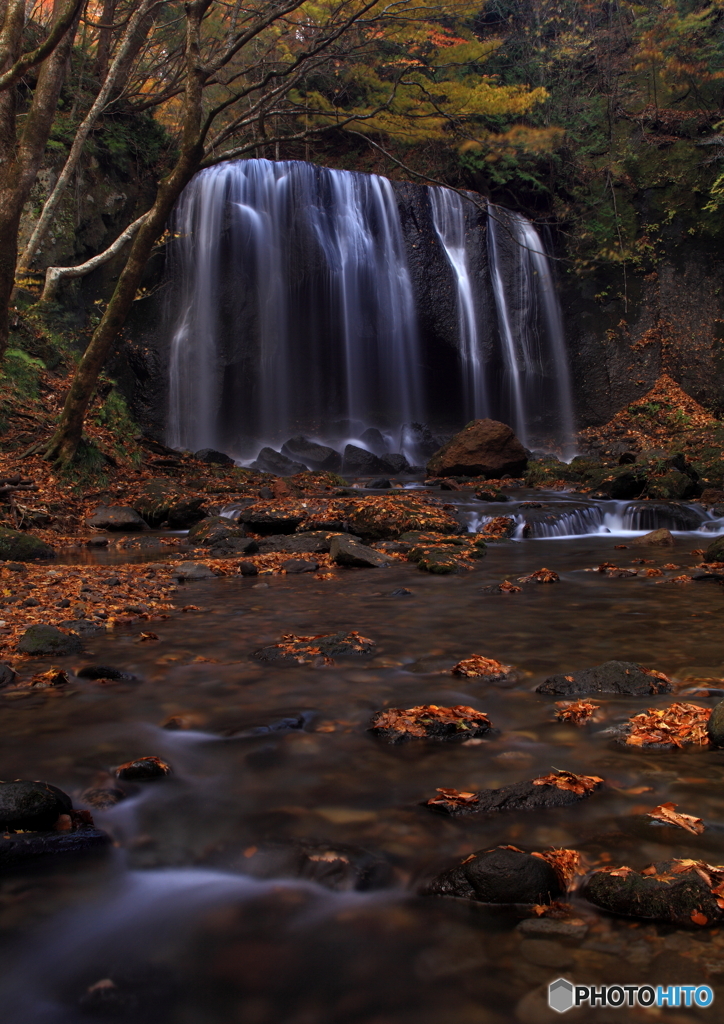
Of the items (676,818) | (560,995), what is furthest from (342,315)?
(560,995)

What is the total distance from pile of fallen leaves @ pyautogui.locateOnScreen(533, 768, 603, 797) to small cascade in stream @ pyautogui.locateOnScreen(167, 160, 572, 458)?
17.1m

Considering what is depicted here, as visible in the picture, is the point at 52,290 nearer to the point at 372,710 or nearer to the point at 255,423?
the point at 255,423

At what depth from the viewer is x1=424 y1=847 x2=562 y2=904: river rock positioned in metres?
1.94

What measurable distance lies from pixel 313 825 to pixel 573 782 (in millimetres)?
930

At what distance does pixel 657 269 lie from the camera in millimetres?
21328

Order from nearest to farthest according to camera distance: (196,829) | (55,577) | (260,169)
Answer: (196,829) < (55,577) < (260,169)

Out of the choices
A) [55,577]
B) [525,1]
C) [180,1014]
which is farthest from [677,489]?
[525,1]

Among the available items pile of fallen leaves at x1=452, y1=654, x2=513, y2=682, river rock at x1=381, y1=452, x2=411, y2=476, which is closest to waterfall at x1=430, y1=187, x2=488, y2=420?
river rock at x1=381, y1=452, x2=411, y2=476

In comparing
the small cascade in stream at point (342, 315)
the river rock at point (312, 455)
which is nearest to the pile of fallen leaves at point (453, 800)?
the river rock at point (312, 455)

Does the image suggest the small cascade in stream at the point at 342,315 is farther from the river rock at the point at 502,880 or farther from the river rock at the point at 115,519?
the river rock at the point at 502,880

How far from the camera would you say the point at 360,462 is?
1819 centimetres

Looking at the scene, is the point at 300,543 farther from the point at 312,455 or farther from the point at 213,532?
the point at 312,455

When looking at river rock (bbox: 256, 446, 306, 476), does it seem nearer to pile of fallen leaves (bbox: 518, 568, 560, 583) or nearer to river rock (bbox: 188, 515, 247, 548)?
river rock (bbox: 188, 515, 247, 548)

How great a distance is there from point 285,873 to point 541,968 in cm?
79
